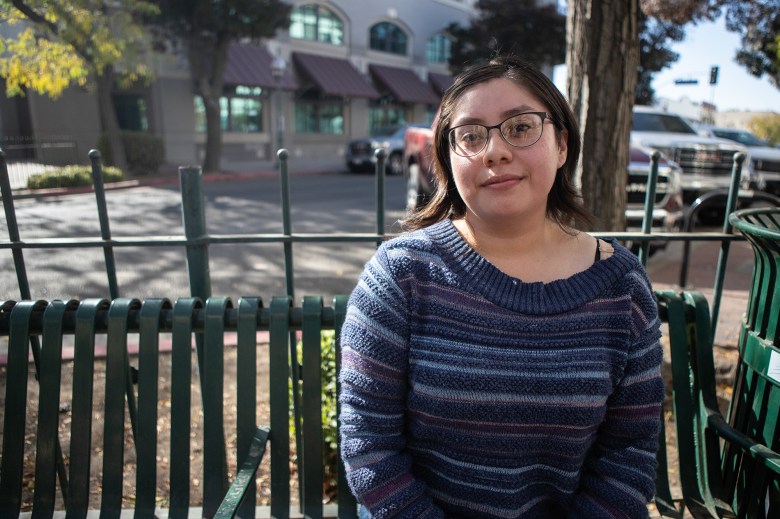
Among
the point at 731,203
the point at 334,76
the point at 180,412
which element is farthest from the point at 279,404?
the point at 334,76

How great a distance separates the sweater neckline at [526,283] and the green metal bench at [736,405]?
520mm

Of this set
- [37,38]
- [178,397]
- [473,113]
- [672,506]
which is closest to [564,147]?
[473,113]

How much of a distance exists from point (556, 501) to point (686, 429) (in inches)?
28.0

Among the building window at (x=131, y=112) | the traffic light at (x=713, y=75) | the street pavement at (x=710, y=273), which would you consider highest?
the traffic light at (x=713, y=75)

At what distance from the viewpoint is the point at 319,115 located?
2581cm

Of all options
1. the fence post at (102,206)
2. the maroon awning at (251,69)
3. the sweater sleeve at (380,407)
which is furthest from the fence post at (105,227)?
the maroon awning at (251,69)

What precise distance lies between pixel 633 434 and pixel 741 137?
56.7ft

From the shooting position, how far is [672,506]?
1.97 meters

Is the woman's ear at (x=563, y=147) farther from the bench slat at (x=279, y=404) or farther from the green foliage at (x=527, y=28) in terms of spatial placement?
the green foliage at (x=527, y=28)

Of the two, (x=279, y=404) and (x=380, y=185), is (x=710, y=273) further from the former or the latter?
(x=279, y=404)

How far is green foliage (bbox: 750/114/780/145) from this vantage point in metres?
37.9

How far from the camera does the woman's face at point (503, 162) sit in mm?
1471

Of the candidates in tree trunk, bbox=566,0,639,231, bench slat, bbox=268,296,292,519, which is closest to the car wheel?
tree trunk, bbox=566,0,639,231

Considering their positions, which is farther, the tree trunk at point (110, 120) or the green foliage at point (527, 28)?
the green foliage at point (527, 28)
